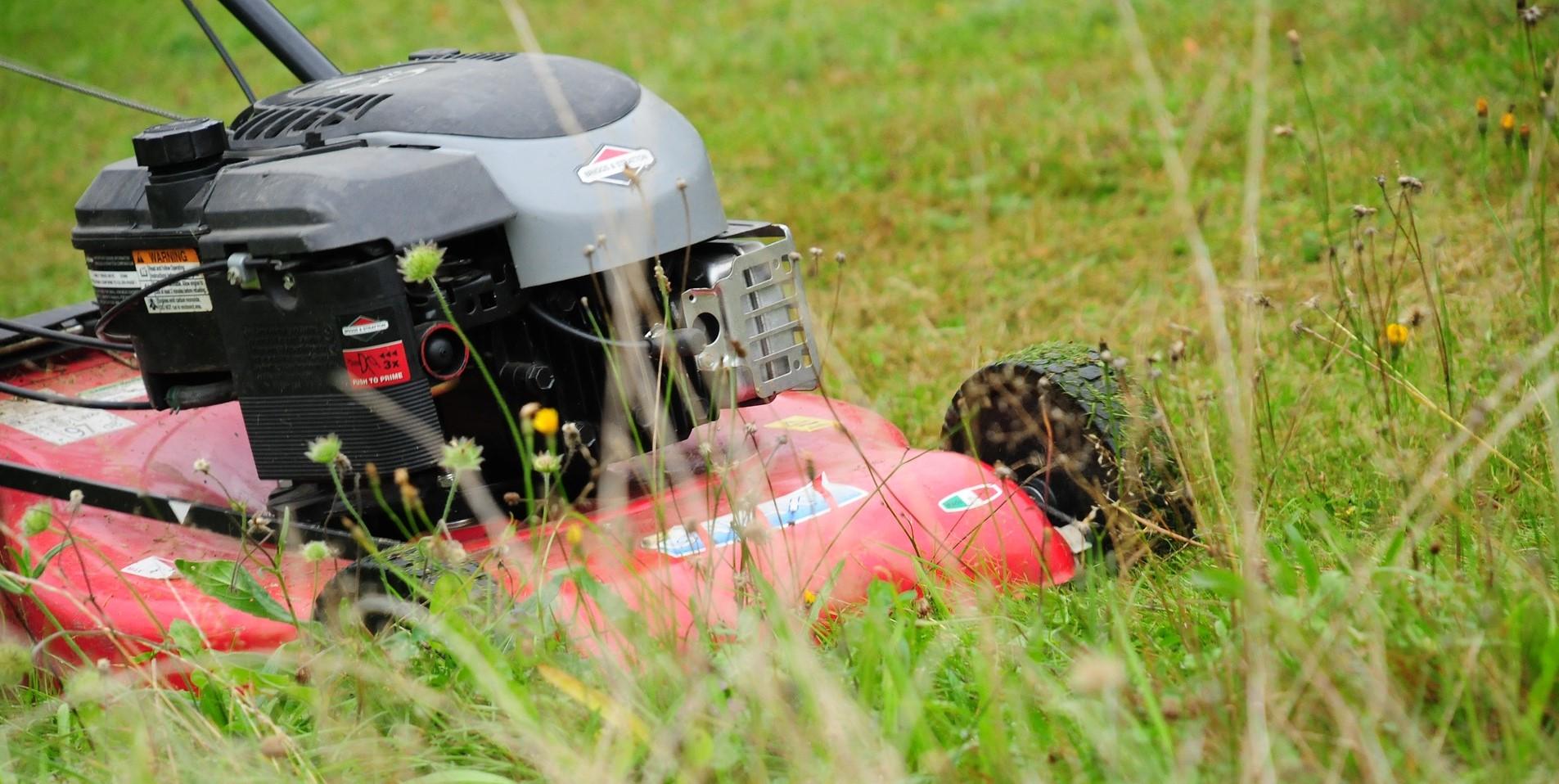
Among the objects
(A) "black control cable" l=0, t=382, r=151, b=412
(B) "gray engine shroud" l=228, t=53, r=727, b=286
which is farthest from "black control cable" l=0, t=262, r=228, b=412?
(B) "gray engine shroud" l=228, t=53, r=727, b=286

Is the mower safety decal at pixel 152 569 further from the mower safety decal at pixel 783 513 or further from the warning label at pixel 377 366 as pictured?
the mower safety decal at pixel 783 513

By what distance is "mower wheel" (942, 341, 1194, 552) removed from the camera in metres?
2.12

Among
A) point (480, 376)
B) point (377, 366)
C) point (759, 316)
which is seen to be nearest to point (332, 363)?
point (377, 366)

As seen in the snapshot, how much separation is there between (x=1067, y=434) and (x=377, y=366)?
0.97 metres

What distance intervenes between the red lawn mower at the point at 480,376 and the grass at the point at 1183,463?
0.15 metres

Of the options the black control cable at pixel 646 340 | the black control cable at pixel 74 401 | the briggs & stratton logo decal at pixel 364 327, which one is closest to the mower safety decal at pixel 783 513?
the black control cable at pixel 646 340

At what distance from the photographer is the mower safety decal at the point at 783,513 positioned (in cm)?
201

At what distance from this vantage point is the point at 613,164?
6.91 feet

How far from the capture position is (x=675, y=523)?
6.93 feet

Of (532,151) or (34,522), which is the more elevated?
(532,151)

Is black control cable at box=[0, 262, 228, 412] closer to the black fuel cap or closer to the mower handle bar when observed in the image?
the black fuel cap

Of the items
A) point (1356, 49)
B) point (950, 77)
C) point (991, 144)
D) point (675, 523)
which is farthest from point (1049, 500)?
Answer: point (950, 77)

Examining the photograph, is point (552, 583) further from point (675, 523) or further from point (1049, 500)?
point (1049, 500)

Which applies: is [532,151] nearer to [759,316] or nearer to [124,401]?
[759,316]
